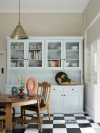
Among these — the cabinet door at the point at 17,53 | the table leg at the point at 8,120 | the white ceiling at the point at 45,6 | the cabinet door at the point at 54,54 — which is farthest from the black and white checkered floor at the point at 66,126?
the white ceiling at the point at 45,6

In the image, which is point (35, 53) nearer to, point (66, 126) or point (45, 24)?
point (45, 24)

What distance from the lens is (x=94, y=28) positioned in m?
4.97

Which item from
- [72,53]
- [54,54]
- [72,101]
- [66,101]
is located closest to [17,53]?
[54,54]

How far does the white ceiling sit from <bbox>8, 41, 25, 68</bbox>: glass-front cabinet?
1.14 metres

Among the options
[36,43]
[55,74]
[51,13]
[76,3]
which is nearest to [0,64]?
[36,43]

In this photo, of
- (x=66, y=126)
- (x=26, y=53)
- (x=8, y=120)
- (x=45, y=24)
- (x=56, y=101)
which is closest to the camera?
(x=8, y=120)

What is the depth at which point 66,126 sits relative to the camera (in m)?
4.38

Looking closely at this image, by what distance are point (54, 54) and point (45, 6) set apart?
151 centimetres

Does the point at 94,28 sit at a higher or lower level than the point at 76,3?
lower

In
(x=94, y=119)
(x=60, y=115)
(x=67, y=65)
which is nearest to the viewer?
(x=94, y=119)

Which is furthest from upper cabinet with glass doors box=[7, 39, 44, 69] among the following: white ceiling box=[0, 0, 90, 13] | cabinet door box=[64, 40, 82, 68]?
white ceiling box=[0, 0, 90, 13]

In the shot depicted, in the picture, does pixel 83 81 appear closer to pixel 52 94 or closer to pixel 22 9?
pixel 52 94

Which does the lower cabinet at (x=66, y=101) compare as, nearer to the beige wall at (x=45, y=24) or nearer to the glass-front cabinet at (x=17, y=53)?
the glass-front cabinet at (x=17, y=53)

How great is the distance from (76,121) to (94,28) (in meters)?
2.38
